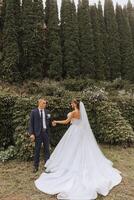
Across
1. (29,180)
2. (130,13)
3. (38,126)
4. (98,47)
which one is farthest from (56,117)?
(130,13)

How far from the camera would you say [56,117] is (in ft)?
41.4

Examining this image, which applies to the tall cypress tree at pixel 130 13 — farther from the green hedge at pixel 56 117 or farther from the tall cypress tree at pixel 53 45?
the green hedge at pixel 56 117

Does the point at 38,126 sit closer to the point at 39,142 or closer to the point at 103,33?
the point at 39,142

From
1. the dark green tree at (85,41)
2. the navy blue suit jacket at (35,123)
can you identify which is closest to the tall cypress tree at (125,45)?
the dark green tree at (85,41)

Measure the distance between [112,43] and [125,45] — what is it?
1.27 meters

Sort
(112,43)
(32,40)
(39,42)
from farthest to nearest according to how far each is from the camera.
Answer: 1. (112,43)
2. (39,42)
3. (32,40)

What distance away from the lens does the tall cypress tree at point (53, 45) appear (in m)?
26.1

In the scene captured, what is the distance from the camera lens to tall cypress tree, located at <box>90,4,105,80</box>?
28759 mm

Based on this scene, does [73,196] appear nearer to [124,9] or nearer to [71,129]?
[71,129]

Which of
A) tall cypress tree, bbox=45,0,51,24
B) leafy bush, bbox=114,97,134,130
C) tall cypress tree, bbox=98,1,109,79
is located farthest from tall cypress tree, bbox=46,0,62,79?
leafy bush, bbox=114,97,134,130

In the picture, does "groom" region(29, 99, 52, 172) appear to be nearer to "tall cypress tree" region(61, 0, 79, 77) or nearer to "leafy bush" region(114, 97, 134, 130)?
"leafy bush" region(114, 97, 134, 130)

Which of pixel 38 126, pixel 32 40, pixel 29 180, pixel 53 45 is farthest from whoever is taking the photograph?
pixel 53 45

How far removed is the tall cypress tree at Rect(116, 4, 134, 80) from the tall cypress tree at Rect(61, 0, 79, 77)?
498cm

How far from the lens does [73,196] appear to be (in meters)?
8.11
